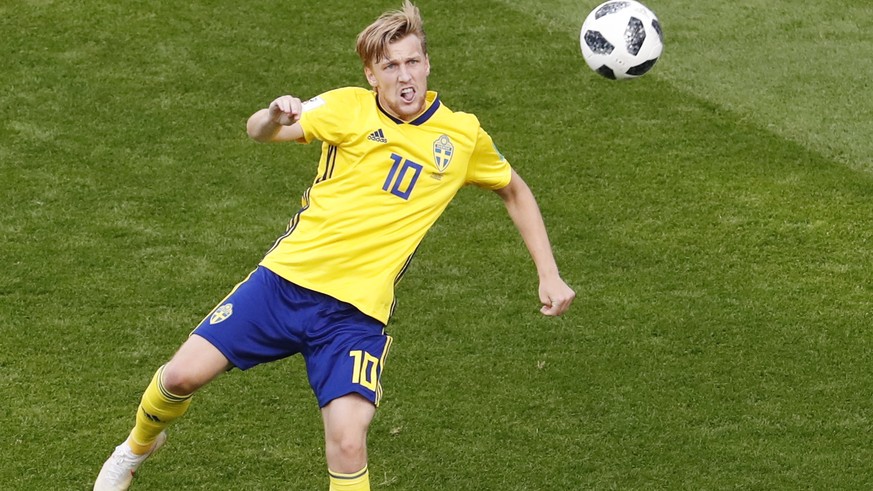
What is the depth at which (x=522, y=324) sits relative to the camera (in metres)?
8.25

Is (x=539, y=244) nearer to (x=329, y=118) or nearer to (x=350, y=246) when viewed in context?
(x=350, y=246)

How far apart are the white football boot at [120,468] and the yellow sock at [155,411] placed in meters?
0.07

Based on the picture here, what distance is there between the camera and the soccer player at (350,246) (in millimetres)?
5875

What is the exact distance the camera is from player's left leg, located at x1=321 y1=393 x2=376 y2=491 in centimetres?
564

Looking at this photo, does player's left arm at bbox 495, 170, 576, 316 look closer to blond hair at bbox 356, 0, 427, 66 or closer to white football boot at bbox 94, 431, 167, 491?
blond hair at bbox 356, 0, 427, 66

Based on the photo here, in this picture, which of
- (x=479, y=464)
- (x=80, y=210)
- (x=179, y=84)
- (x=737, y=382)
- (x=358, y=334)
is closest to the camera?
(x=358, y=334)

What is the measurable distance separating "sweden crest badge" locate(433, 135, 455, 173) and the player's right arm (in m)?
0.61

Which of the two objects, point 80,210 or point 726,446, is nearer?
point 726,446

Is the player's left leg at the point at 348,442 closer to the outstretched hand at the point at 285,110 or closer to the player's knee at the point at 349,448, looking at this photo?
the player's knee at the point at 349,448

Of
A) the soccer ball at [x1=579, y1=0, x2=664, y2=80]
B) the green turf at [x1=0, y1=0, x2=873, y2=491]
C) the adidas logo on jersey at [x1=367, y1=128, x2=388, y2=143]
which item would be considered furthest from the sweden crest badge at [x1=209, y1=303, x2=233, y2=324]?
the soccer ball at [x1=579, y1=0, x2=664, y2=80]

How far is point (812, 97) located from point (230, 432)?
623 centimetres

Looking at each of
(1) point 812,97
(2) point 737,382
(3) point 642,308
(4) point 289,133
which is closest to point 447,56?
(1) point 812,97

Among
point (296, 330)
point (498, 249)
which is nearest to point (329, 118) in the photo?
point (296, 330)

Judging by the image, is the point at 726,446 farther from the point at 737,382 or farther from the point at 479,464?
the point at 479,464
